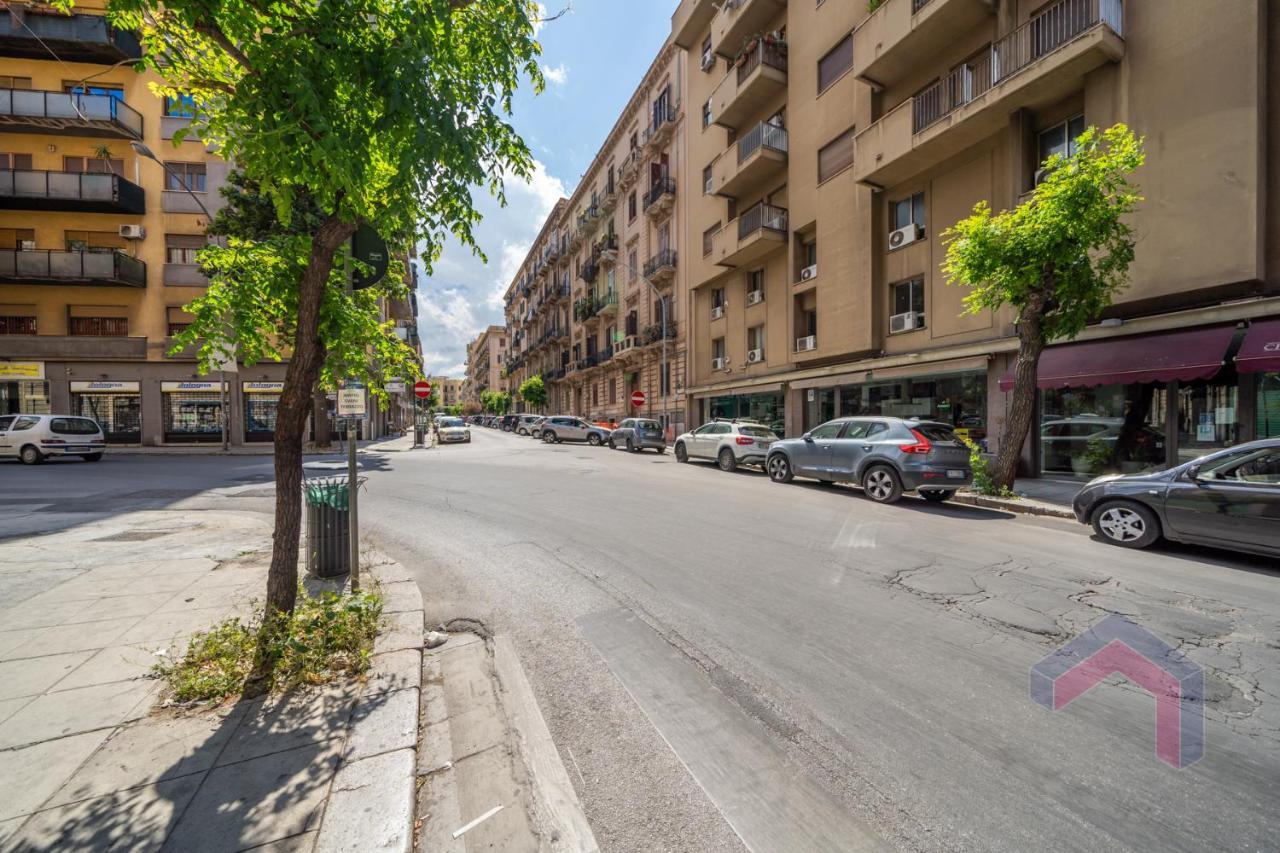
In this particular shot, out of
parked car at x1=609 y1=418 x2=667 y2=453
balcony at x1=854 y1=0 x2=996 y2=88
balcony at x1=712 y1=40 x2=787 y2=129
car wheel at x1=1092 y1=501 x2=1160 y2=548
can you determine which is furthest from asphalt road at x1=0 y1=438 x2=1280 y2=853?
balcony at x1=712 y1=40 x2=787 y2=129

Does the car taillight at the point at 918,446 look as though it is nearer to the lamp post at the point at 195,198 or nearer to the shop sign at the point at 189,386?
the lamp post at the point at 195,198

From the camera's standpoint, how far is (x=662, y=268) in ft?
91.0

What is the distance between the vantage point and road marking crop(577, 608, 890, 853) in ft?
6.66

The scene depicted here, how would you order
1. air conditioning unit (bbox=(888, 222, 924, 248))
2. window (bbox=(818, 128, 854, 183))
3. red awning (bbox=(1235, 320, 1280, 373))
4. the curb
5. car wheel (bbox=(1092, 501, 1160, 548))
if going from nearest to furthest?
the curb < car wheel (bbox=(1092, 501, 1160, 548)) < red awning (bbox=(1235, 320, 1280, 373)) < air conditioning unit (bbox=(888, 222, 924, 248)) < window (bbox=(818, 128, 854, 183))

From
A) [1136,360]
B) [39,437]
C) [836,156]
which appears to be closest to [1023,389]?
[1136,360]

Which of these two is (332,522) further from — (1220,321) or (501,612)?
(1220,321)

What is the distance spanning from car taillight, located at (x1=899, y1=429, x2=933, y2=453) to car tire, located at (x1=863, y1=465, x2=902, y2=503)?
48cm

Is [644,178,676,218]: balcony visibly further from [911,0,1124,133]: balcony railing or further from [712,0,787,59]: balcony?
[911,0,1124,133]: balcony railing

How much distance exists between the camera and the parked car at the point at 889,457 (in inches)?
363

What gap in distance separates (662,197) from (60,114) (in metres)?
25.9

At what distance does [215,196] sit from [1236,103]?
33.6 meters

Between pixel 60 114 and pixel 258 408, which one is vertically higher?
pixel 60 114

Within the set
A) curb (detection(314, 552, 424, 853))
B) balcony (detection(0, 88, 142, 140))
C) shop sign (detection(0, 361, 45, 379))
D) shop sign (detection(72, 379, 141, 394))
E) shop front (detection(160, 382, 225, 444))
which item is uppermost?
balcony (detection(0, 88, 142, 140))

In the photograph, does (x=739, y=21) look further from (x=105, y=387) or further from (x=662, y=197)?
(x=105, y=387)
